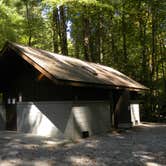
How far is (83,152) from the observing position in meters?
8.86

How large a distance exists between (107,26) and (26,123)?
17.5 m

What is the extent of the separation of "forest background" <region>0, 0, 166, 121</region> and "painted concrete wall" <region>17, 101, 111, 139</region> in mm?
9606

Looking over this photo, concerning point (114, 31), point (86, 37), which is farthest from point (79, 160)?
point (114, 31)

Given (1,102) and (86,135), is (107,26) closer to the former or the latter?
(1,102)

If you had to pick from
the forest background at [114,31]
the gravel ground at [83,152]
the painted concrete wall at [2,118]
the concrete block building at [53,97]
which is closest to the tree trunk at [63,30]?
the forest background at [114,31]

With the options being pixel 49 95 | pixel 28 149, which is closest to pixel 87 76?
pixel 49 95

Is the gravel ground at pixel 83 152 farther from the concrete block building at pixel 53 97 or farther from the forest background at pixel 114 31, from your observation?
the forest background at pixel 114 31

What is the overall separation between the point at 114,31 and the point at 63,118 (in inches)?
710

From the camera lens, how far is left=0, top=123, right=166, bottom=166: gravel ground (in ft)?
24.9

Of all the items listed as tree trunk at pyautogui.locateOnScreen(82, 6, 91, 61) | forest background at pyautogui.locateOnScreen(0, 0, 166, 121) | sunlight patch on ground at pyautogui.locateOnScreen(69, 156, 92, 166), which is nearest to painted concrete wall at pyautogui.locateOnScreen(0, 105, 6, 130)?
sunlight patch on ground at pyautogui.locateOnScreen(69, 156, 92, 166)

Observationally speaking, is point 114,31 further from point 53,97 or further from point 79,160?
point 79,160

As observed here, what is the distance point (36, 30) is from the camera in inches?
1082

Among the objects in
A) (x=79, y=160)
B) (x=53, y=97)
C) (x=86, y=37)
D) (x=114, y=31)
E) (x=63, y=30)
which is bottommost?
(x=79, y=160)

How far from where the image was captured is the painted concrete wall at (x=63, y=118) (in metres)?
11.8
